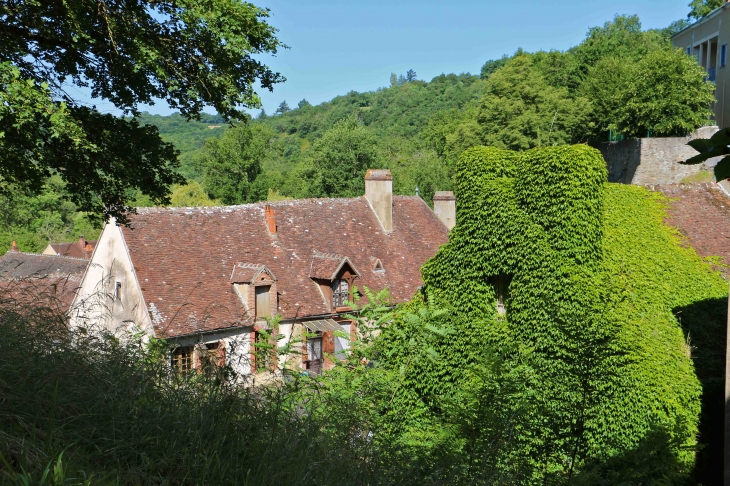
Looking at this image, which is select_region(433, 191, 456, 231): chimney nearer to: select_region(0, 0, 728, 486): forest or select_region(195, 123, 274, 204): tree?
select_region(0, 0, 728, 486): forest

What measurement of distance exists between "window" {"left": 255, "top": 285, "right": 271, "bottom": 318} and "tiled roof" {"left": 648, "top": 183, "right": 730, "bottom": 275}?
41.1 feet

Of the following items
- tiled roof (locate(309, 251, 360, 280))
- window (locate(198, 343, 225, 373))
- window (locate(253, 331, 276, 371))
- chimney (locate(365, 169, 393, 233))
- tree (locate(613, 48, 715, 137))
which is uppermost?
tree (locate(613, 48, 715, 137))

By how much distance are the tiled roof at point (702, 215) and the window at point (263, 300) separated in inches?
493

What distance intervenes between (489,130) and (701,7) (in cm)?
3156

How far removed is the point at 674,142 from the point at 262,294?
17.8 m

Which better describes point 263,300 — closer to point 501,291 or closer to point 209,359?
point 501,291

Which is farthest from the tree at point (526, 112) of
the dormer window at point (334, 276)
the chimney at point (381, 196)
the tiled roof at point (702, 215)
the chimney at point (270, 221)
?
the chimney at point (270, 221)

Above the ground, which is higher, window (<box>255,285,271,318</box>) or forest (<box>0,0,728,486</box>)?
forest (<box>0,0,728,486</box>)

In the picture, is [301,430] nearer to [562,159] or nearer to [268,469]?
[268,469]

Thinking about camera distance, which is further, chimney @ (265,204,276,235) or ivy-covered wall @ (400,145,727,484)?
chimney @ (265,204,276,235)

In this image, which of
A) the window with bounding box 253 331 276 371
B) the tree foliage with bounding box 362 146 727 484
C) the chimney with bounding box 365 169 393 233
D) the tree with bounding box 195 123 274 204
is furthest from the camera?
the tree with bounding box 195 123 274 204

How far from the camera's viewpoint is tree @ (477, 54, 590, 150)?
38.8 meters

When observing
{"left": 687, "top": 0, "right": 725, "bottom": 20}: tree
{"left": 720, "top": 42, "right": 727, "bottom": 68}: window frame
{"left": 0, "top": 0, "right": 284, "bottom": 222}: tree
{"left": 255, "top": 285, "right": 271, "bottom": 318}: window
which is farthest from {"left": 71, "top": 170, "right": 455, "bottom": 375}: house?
{"left": 687, "top": 0, "right": 725, "bottom": 20}: tree

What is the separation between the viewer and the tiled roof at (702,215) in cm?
1712
